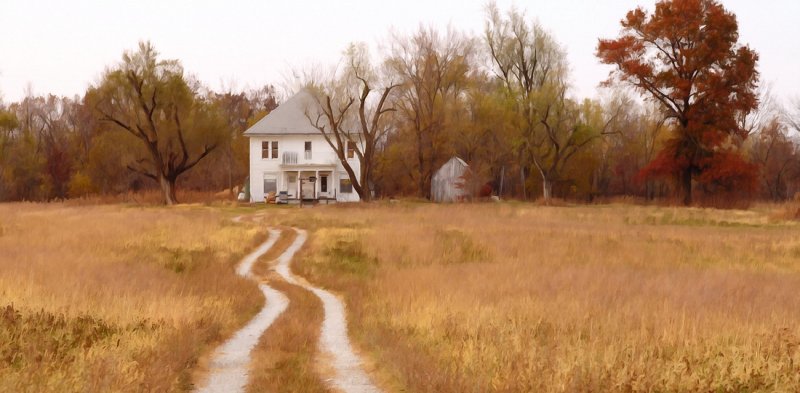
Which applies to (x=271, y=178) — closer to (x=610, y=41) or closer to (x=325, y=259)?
(x=610, y=41)

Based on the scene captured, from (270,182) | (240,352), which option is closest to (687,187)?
(270,182)

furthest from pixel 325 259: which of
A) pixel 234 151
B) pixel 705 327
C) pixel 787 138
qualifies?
pixel 787 138

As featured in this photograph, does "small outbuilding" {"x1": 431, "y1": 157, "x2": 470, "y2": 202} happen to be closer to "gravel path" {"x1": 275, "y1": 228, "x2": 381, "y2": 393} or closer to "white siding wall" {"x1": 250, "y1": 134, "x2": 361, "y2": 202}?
"white siding wall" {"x1": 250, "y1": 134, "x2": 361, "y2": 202}

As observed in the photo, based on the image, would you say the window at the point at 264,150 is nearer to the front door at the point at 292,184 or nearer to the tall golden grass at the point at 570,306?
the front door at the point at 292,184

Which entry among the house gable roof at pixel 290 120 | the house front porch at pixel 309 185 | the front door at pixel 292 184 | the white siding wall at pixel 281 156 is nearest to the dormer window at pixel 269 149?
the white siding wall at pixel 281 156

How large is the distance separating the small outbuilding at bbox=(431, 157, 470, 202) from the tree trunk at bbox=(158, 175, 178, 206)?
21.1 m

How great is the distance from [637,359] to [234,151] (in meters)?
70.0

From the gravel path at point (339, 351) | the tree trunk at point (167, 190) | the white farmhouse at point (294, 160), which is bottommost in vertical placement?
the gravel path at point (339, 351)

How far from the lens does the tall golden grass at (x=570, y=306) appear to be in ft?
25.6

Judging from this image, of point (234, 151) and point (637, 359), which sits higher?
point (234, 151)

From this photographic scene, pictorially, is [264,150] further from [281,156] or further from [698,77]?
[698,77]

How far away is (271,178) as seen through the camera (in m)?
61.6

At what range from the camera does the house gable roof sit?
61.1 meters

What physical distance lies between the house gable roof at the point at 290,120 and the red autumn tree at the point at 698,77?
24.4 metres
